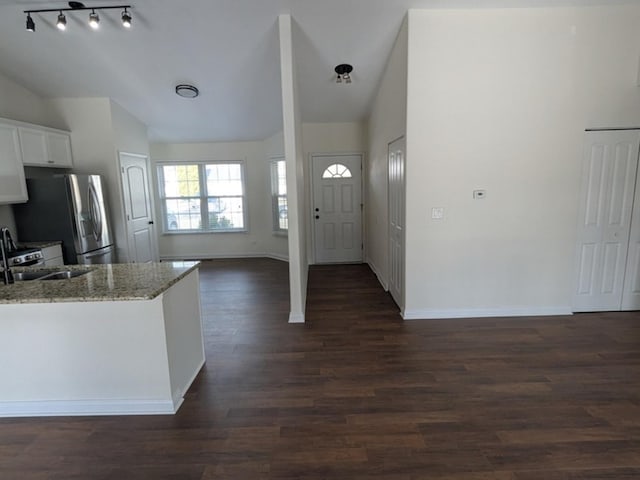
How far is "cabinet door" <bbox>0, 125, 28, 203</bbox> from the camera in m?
3.65

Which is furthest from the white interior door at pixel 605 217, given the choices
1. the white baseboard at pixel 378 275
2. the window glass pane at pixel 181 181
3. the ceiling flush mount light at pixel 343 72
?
the window glass pane at pixel 181 181

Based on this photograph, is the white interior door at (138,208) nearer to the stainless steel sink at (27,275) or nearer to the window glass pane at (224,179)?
the window glass pane at (224,179)

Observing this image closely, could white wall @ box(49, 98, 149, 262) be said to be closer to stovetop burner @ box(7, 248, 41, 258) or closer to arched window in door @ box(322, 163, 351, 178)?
stovetop burner @ box(7, 248, 41, 258)

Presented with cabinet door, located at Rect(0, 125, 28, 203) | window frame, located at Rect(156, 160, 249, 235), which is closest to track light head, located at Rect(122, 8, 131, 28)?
cabinet door, located at Rect(0, 125, 28, 203)

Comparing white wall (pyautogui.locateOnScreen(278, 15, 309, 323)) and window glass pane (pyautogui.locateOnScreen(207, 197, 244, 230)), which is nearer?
white wall (pyautogui.locateOnScreen(278, 15, 309, 323))

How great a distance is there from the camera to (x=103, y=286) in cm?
217

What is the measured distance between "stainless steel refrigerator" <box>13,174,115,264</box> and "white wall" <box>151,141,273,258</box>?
2.68 meters

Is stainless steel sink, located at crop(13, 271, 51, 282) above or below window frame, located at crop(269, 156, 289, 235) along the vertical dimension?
below

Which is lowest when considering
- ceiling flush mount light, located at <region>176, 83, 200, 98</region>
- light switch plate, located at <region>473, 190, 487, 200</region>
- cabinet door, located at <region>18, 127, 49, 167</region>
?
light switch plate, located at <region>473, 190, 487, 200</region>

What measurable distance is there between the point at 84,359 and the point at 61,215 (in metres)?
2.62

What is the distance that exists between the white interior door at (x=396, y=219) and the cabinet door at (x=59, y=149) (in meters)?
4.25

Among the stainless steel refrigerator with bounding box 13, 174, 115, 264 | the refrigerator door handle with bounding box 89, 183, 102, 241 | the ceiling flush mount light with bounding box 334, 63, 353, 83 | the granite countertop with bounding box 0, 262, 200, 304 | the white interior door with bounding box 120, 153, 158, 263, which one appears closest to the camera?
the granite countertop with bounding box 0, 262, 200, 304

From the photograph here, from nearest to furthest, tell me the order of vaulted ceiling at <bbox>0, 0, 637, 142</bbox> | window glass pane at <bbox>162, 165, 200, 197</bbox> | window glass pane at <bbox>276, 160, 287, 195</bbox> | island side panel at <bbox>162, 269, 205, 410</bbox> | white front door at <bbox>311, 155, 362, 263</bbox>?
island side panel at <bbox>162, 269, 205, 410</bbox>, vaulted ceiling at <bbox>0, 0, 637, 142</bbox>, white front door at <bbox>311, 155, 362, 263</bbox>, window glass pane at <bbox>276, 160, 287, 195</bbox>, window glass pane at <bbox>162, 165, 200, 197</bbox>

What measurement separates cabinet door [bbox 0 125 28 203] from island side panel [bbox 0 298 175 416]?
2272 millimetres
